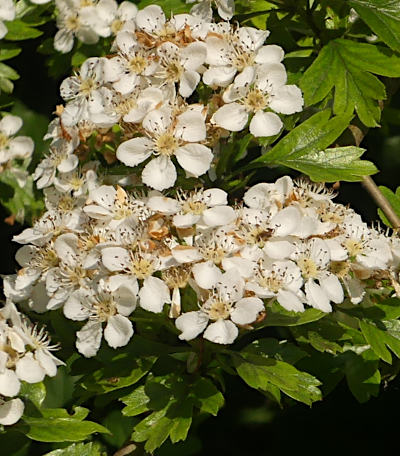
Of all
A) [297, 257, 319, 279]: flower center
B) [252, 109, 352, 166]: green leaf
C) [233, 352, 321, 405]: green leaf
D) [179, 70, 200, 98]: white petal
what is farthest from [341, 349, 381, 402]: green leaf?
[179, 70, 200, 98]: white petal

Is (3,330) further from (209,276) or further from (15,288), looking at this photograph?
(209,276)

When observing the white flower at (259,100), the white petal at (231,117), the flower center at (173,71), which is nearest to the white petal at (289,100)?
the white flower at (259,100)

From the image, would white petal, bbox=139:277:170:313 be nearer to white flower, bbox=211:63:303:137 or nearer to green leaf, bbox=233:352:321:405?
green leaf, bbox=233:352:321:405

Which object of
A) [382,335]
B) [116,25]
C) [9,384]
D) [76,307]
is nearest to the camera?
[9,384]

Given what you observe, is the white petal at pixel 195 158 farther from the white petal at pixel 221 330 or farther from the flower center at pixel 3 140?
the flower center at pixel 3 140

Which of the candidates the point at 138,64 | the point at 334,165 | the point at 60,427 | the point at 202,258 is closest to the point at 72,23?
the point at 138,64

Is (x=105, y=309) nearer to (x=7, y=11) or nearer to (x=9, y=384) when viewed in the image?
(x=9, y=384)
